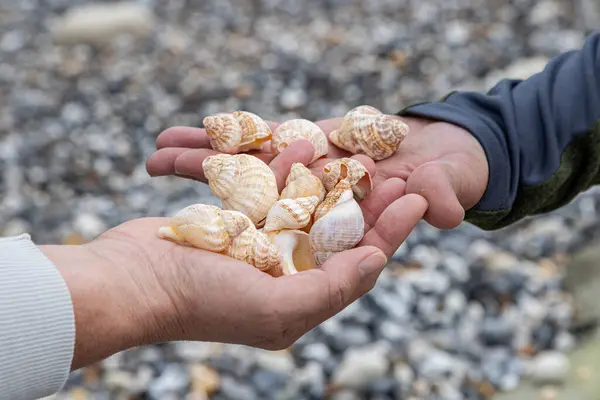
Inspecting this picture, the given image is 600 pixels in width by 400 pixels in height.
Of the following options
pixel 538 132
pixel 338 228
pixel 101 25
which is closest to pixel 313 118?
pixel 101 25

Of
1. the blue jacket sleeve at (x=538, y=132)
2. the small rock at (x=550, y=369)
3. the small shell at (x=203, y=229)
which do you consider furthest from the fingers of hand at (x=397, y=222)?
the small rock at (x=550, y=369)

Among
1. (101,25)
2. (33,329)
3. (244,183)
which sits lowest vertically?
(101,25)

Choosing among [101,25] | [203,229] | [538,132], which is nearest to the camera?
[203,229]

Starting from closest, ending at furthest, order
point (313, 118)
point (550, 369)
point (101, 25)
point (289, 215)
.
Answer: point (289, 215)
point (550, 369)
point (313, 118)
point (101, 25)

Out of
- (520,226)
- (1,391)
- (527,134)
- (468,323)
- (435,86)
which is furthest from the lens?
(435,86)

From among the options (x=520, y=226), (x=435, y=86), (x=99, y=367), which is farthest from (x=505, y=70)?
(x=99, y=367)

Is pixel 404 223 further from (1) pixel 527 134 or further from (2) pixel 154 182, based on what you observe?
(2) pixel 154 182

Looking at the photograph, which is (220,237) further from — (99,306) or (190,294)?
(99,306)
